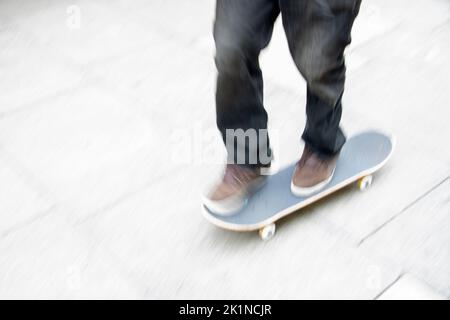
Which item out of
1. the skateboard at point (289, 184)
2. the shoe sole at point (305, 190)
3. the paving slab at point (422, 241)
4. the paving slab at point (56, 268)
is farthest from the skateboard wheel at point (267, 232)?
the paving slab at point (56, 268)

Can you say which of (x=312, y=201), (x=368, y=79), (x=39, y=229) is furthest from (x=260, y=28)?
(x=368, y=79)

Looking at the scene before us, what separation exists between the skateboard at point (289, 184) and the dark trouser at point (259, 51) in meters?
0.12

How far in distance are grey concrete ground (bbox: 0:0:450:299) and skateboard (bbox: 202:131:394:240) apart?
0.06m

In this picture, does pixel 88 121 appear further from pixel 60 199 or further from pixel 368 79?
pixel 368 79

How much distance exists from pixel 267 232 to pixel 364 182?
0.36m

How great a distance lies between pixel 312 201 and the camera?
1.64 m

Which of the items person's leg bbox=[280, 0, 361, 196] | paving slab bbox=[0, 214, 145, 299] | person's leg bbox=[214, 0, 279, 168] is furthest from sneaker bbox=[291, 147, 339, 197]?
paving slab bbox=[0, 214, 145, 299]

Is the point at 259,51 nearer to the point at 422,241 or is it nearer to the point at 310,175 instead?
the point at 310,175

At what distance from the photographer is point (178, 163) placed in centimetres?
189

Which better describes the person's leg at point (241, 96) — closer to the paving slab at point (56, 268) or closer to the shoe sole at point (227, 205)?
the shoe sole at point (227, 205)

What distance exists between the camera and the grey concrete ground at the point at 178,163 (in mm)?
1496

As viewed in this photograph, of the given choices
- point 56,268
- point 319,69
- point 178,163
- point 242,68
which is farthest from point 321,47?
point 56,268

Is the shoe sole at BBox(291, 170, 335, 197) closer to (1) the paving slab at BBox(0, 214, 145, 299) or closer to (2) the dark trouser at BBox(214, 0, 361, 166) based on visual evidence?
(2) the dark trouser at BBox(214, 0, 361, 166)

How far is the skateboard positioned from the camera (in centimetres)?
155
